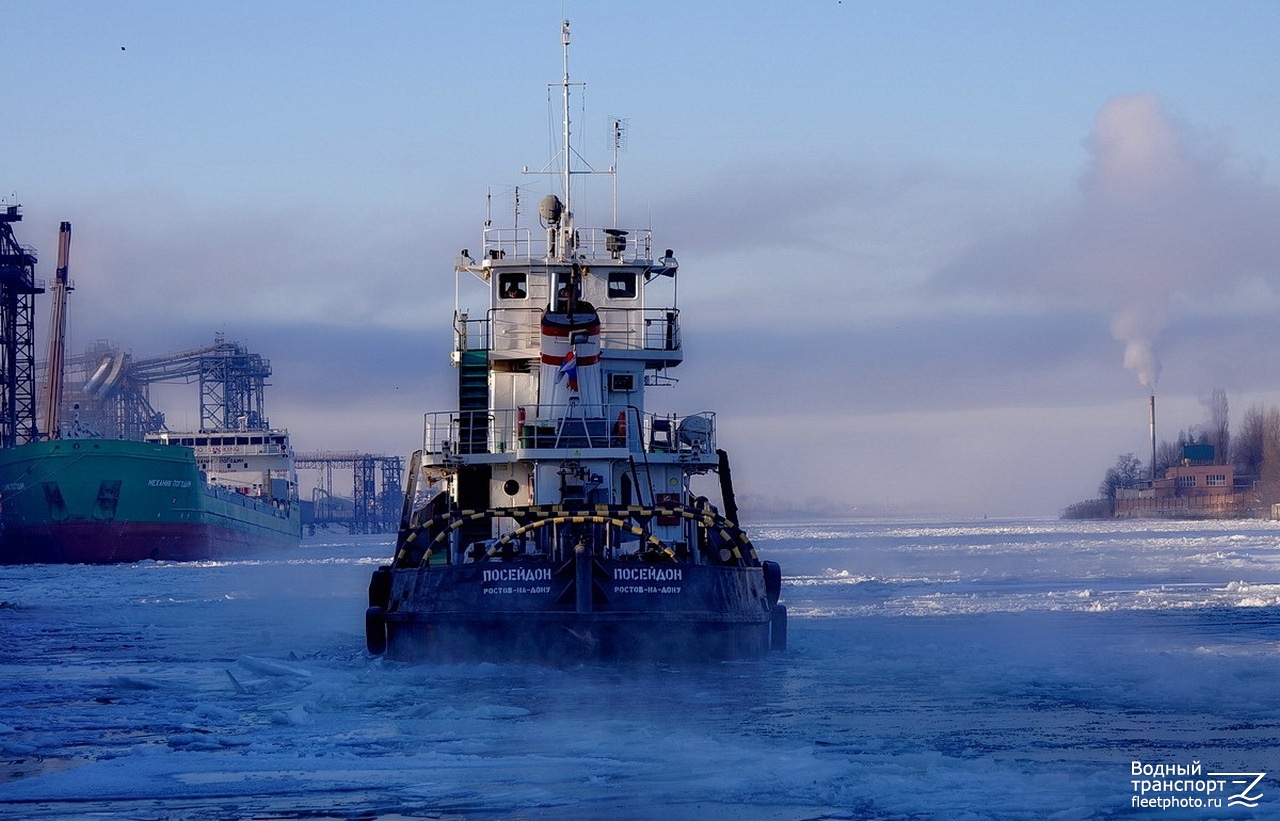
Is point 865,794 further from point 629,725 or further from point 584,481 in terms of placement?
point 584,481

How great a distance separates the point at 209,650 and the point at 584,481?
6895 mm

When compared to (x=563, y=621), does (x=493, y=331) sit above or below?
above

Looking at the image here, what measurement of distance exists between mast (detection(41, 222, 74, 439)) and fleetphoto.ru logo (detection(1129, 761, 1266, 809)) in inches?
3291

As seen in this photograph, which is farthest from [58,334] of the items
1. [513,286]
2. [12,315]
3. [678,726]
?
[678,726]

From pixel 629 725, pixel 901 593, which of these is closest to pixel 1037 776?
pixel 629 725

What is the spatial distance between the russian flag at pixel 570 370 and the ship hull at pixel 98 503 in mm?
50480

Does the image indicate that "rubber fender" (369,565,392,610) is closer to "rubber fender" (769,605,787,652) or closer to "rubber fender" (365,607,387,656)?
"rubber fender" (365,607,387,656)

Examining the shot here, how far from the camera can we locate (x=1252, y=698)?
16.1 m

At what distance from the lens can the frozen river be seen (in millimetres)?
10781

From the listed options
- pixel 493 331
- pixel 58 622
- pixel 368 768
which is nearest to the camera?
pixel 368 768

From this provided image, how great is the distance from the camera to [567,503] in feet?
68.9

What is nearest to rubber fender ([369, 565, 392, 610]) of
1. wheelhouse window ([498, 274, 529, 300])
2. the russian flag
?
the russian flag

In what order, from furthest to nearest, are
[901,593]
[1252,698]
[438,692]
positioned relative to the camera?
1. [901,593]
2. [438,692]
3. [1252,698]

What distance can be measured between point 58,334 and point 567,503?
74.0m
